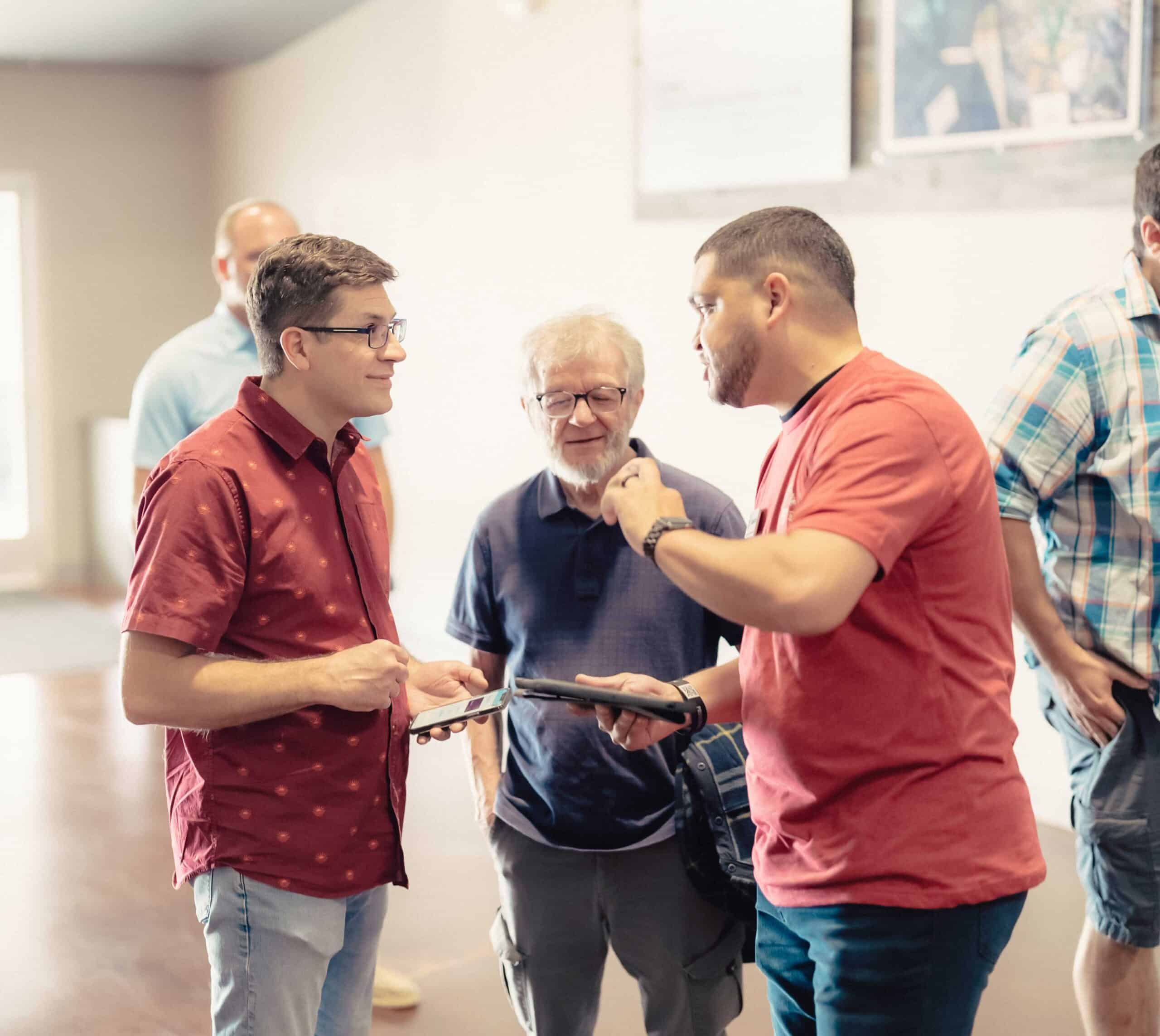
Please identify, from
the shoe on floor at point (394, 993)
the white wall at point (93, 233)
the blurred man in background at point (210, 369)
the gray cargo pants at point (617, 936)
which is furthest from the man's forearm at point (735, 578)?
the white wall at point (93, 233)

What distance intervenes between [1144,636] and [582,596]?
3.16 feet

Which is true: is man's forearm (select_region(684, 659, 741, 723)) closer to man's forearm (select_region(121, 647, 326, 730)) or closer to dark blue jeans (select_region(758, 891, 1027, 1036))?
dark blue jeans (select_region(758, 891, 1027, 1036))

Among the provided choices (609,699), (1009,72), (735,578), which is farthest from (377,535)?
(1009,72)

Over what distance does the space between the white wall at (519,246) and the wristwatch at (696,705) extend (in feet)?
8.48

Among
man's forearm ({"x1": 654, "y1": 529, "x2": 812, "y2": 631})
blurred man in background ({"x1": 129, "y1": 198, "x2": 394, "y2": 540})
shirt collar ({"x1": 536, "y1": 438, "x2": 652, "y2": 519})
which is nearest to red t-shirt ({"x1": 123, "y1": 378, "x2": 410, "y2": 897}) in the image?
shirt collar ({"x1": 536, "y1": 438, "x2": 652, "y2": 519})

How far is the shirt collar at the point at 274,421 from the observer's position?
171cm

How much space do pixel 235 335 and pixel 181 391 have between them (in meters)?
0.20

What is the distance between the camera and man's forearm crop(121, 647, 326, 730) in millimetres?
1572

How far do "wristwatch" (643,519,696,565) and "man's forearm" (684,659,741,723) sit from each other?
30 cm

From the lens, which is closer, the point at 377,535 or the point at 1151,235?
the point at 377,535

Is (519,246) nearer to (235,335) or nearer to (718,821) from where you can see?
(235,335)

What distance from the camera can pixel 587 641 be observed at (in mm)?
1982

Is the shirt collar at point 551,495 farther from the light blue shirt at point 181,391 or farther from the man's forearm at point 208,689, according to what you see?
the light blue shirt at point 181,391

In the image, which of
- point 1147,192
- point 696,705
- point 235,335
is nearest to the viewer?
point 696,705
